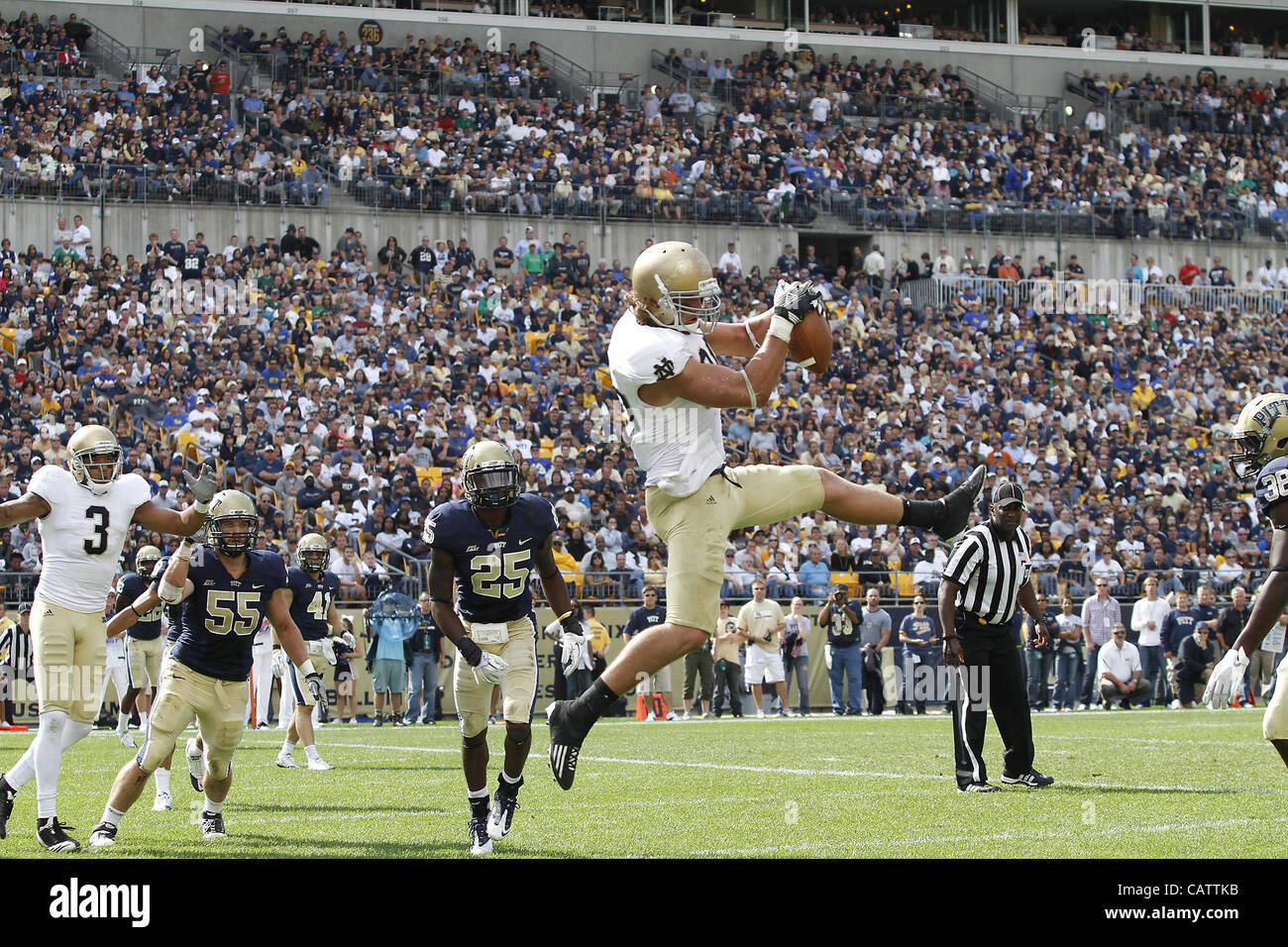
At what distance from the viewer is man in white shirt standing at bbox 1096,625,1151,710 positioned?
780 inches

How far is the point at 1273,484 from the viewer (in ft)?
22.8

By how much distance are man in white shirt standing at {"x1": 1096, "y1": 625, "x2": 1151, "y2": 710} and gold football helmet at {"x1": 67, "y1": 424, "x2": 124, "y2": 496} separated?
581 inches

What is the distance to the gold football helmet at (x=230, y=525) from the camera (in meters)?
8.49

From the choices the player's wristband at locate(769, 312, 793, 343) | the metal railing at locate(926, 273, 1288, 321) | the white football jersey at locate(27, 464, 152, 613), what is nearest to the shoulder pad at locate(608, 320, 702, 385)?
the player's wristband at locate(769, 312, 793, 343)

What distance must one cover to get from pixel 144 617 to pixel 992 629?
7544mm

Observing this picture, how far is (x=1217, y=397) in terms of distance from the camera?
28.9 metres

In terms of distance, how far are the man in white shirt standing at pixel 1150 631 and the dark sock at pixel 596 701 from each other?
49.6 feet

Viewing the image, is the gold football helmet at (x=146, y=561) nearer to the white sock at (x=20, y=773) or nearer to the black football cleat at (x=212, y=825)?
the black football cleat at (x=212, y=825)

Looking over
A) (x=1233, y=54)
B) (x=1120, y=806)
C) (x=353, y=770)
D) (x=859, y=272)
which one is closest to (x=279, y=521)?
(x=353, y=770)

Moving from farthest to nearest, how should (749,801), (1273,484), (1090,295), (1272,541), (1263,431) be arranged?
(1090,295), (749,801), (1263,431), (1272,541), (1273,484)

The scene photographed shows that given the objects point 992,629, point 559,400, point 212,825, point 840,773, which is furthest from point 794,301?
point 559,400

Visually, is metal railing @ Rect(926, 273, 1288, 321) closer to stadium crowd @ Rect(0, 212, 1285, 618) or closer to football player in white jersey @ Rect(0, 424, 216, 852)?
stadium crowd @ Rect(0, 212, 1285, 618)

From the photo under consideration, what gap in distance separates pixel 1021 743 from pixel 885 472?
46.0 ft

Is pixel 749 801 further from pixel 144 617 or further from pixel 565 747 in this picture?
pixel 144 617
